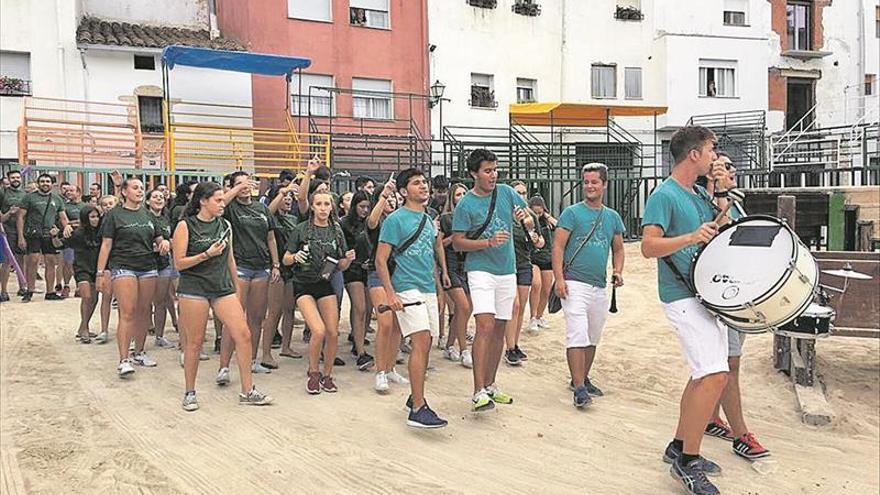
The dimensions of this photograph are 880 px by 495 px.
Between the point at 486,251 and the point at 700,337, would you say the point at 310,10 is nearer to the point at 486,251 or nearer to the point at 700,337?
the point at 486,251

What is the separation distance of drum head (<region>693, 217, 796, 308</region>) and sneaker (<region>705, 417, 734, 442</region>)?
1.67 metres

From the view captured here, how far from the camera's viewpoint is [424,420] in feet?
18.7

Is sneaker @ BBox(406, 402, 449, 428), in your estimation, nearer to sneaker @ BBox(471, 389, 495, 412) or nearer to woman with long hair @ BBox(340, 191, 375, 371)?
sneaker @ BBox(471, 389, 495, 412)

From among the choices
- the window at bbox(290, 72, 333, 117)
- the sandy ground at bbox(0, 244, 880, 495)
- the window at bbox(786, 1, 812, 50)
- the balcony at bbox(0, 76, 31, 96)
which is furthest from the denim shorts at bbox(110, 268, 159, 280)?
the window at bbox(786, 1, 812, 50)

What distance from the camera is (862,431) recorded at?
6289 mm

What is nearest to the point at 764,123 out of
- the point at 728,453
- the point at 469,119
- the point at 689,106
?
the point at 689,106

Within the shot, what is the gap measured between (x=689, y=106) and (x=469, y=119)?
880 cm

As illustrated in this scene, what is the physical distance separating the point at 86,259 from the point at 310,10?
15.5m

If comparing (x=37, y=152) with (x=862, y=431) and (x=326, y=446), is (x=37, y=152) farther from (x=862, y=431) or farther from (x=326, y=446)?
(x=862, y=431)

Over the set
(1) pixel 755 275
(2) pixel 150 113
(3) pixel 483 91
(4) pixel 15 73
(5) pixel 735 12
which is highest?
(5) pixel 735 12

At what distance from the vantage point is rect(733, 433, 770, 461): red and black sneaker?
17.1ft

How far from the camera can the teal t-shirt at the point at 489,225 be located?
602cm

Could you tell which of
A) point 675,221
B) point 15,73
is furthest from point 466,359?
point 15,73

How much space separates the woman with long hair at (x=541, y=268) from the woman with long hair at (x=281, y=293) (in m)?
2.77
